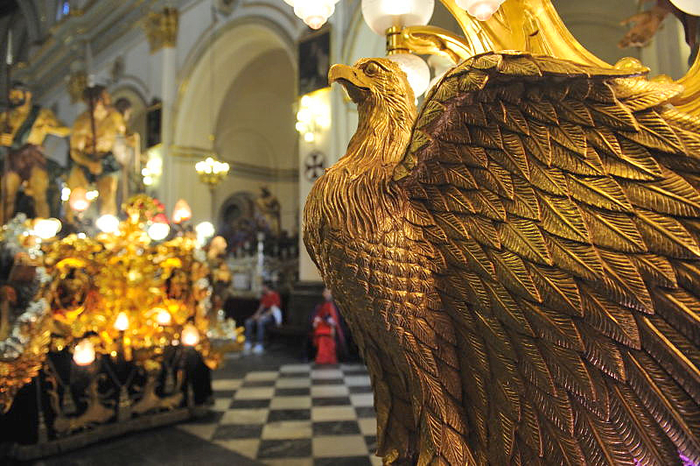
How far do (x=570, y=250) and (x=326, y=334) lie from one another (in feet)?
16.4

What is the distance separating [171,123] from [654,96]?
999 cm

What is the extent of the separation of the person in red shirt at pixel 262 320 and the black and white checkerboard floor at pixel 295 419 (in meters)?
1.63

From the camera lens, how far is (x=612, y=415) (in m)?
0.77

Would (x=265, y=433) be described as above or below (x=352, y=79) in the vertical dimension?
below

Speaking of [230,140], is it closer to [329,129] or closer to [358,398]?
[329,129]

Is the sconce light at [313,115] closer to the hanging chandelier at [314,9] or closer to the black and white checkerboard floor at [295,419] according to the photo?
the black and white checkerboard floor at [295,419]

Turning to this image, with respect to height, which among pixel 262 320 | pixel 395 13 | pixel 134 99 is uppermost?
pixel 134 99

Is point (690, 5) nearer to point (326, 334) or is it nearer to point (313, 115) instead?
point (326, 334)

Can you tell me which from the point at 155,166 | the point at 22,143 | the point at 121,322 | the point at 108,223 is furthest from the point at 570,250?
the point at 155,166

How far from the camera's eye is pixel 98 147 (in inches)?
190

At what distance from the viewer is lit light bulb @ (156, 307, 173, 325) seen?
3.06 meters

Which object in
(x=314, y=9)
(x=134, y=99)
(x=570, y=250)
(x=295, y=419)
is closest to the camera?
(x=570, y=250)

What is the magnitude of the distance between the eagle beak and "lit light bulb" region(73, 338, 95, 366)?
8.23 feet

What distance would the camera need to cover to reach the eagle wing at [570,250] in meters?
0.70
